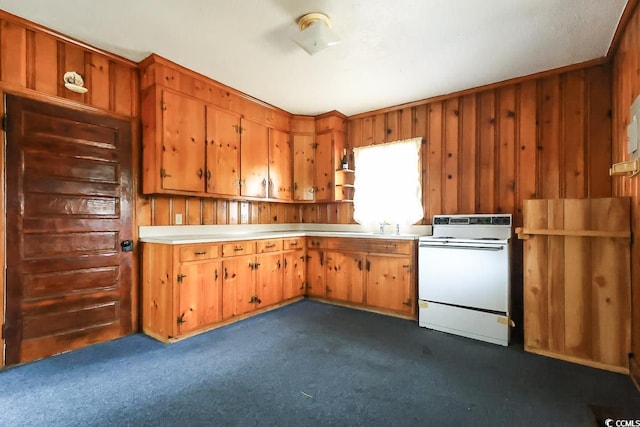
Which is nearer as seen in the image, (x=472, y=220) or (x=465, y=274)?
(x=465, y=274)

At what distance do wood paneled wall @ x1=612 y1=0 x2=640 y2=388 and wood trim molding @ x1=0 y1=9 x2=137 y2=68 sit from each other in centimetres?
407

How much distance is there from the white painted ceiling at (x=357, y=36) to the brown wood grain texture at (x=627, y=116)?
0.15m

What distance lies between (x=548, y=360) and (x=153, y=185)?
12.0 ft

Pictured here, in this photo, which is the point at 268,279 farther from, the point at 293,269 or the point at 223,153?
the point at 223,153

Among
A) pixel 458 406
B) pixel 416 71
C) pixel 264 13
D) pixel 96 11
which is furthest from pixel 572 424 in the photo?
pixel 96 11

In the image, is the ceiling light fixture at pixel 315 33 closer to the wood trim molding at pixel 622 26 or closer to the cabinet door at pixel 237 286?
the wood trim molding at pixel 622 26

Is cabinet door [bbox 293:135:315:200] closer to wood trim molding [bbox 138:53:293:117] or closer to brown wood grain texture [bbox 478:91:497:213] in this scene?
wood trim molding [bbox 138:53:293:117]

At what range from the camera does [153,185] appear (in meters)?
2.88

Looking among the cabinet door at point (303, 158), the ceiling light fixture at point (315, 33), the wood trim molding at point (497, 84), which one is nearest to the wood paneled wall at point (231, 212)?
the cabinet door at point (303, 158)

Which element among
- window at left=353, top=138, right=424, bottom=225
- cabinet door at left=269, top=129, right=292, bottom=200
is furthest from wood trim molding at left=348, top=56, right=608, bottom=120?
cabinet door at left=269, top=129, right=292, bottom=200

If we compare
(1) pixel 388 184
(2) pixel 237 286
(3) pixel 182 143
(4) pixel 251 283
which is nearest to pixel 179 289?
(2) pixel 237 286

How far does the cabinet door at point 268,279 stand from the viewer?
3.52m

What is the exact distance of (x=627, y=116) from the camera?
7.73 ft

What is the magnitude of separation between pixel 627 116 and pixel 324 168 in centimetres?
306
